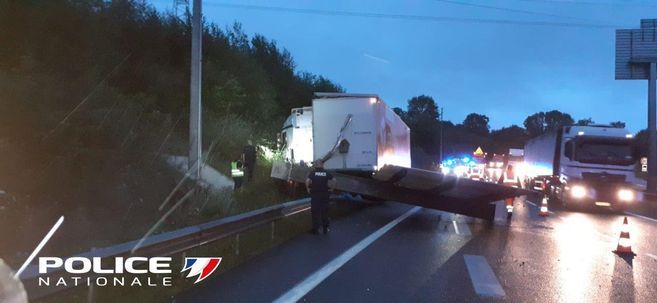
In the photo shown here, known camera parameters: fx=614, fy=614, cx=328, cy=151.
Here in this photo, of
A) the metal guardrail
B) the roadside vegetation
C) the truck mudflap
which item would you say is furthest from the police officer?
the truck mudflap

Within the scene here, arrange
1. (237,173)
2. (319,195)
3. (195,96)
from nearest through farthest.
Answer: (319,195), (195,96), (237,173)

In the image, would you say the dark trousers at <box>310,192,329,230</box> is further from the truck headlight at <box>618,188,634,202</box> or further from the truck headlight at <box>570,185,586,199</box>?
the truck headlight at <box>618,188,634,202</box>

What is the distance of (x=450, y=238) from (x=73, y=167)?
785 cm

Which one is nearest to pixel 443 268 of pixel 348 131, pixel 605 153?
pixel 348 131

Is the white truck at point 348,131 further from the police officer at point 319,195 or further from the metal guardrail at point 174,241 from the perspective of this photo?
the metal guardrail at point 174,241

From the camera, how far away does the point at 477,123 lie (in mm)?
172500

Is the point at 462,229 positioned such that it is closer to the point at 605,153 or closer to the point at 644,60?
the point at 605,153

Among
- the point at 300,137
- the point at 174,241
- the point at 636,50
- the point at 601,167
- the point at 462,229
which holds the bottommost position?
the point at 462,229

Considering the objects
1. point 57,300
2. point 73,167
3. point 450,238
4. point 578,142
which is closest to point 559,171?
point 578,142

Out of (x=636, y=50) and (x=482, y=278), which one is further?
(x=636, y=50)

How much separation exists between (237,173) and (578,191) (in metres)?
13.6

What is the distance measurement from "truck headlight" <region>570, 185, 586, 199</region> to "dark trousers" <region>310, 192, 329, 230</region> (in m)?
13.7

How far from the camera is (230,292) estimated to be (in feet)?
24.4

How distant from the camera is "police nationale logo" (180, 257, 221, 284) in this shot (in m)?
8.33
